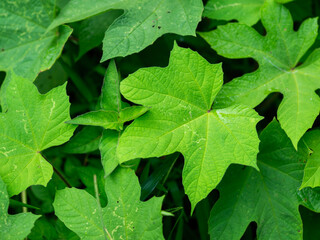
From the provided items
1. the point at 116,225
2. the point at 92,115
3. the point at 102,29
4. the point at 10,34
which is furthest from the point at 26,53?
the point at 116,225

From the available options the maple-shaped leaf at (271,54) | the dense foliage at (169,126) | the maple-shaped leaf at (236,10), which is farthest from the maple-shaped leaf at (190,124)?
the maple-shaped leaf at (236,10)

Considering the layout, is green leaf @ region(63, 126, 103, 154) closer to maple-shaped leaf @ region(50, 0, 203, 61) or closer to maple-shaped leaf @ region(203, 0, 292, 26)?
maple-shaped leaf @ region(50, 0, 203, 61)

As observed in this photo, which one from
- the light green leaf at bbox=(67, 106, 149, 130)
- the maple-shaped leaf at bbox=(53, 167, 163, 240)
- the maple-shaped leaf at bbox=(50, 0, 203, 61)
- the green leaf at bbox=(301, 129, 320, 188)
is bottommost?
the green leaf at bbox=(301, 129, 320, 188)

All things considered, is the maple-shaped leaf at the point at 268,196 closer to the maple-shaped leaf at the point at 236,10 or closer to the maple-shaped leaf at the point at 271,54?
the maple-shaped leaf at the point at 271,54

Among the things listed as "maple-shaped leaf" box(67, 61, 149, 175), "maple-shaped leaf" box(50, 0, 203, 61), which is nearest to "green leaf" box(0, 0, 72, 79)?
"maple-shaped leaf" box(50, 0, 203, 61)

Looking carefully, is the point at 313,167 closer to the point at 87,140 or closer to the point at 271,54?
the point at 271,54

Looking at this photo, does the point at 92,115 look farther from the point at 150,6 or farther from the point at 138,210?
the point at 150,6
